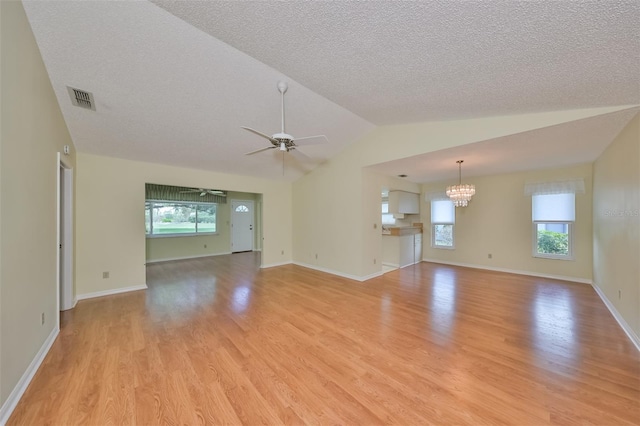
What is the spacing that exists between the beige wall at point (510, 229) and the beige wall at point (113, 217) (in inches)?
265

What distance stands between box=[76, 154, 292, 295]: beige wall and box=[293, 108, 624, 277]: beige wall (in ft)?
9.16

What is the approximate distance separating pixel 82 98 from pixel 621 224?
6.65m

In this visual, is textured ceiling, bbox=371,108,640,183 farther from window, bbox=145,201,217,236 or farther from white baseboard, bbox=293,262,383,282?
window, bbox=145,201,217,236

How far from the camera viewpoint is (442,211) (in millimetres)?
6641

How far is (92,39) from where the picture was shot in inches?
84.0

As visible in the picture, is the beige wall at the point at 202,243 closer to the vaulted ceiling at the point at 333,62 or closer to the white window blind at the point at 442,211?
the vaulted ceiling at the point at 333,62

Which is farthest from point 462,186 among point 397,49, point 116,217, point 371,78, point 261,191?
point 116,217

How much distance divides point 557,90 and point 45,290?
5360 millimetres

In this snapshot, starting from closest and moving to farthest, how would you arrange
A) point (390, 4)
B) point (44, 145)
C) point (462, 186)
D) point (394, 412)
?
point (390, 4) < point (394, 412) < point (44, 145) < point (462, 186)

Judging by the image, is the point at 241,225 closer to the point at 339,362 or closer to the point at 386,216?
the point at 386,216

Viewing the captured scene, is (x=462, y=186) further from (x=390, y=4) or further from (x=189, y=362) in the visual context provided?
(x=189, y=362)

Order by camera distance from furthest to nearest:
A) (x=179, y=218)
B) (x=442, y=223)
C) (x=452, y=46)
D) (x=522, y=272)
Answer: (x=179, y=218) < (x=442, y=223) < (x=522, y=272) < (x=452, y=46)

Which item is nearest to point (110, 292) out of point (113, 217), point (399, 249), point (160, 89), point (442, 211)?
point (113, 217)

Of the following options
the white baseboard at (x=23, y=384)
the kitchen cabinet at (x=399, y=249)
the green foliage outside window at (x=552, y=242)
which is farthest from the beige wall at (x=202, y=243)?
the green foliage outside window at (x=552, y=242)
